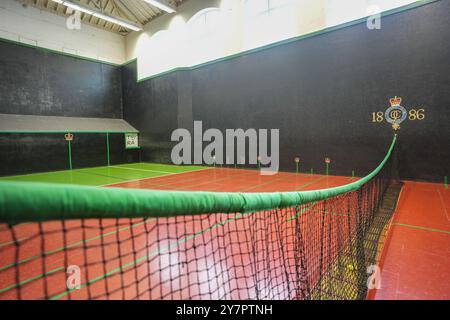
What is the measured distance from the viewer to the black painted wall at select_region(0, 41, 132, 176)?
9172 mm

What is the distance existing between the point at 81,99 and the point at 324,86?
428 inches

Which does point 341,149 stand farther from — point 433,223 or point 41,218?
point 41,218

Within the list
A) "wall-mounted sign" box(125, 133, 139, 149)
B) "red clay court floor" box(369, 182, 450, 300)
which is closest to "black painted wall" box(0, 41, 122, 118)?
"wall-mounted sign" box(125, 133, 139, 149)

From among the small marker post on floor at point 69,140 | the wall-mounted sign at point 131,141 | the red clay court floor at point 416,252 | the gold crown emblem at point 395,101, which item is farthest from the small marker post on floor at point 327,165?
the small marker post on floor at point 69,140

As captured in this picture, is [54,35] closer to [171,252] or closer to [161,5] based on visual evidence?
[161,5]

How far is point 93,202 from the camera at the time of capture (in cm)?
58

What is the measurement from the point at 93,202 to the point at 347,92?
782cm

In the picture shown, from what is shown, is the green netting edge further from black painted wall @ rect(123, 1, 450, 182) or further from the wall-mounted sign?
the wall-mounted sign

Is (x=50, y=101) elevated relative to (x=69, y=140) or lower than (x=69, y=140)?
elevated

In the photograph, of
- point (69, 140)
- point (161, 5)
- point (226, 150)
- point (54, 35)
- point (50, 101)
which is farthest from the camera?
point (54, 35)

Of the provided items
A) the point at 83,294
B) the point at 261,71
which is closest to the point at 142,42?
the point at 261,71

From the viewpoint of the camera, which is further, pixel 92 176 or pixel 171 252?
pixel 92 176

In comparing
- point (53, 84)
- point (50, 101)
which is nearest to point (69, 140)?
point (50, 101)

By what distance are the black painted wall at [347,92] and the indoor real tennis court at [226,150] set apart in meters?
0.04
